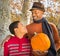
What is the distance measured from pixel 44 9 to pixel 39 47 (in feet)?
1.01

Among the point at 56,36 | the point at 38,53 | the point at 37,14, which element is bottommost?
the point at 38,53

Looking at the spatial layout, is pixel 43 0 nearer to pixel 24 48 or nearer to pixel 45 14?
pixel 45 14

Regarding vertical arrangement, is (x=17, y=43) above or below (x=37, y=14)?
below

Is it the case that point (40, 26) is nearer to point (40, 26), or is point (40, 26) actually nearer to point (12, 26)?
point (40, 26)

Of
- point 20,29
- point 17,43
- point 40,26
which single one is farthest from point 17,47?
point 40,26

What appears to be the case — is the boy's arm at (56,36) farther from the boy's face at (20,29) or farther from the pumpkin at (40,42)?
the boy's face at (20,29)

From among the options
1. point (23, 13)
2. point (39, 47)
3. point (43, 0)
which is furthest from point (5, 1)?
point (39, 47)

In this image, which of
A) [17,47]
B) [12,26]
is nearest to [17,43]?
[17,47]

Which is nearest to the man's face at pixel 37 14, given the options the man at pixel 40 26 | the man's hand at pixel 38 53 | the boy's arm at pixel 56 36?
the man at pixel 40 26

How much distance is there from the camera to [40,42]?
6.81 feet

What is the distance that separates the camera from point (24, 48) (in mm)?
2127

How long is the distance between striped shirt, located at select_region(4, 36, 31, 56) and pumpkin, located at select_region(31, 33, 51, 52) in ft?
0.19

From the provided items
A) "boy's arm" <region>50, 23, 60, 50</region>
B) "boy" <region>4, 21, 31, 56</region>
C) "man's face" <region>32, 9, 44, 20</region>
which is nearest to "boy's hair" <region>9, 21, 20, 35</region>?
"boy" <region>4, 21, 31, 56</region>

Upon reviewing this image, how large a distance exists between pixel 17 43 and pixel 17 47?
0.03 meters
